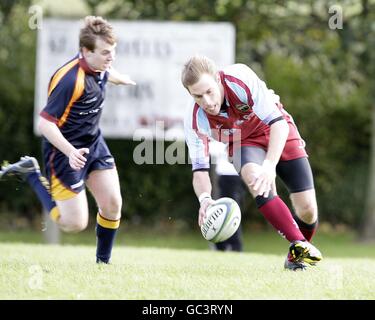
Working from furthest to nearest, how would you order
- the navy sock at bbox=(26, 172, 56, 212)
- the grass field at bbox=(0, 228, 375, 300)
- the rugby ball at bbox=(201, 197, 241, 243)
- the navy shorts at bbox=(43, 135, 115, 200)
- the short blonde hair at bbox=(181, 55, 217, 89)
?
the navy sock at bbox=(26, 172, 56, 212), the navy shorts at bbox=(43, 135, 115, 200), the rugby ball at bbox=(201, 197, 241, 243), the short blonde hair at bbox=(181, 55, 217, 89), the grass field at bbox=(0, 228, 375, 300)

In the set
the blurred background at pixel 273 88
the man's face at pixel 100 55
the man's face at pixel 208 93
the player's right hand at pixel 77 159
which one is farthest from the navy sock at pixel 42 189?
the blurred background at pixel 273 88

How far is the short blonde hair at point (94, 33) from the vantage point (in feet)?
21.9

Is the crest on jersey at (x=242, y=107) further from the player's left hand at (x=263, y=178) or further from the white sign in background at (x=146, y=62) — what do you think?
the white sign in background at (x=146, y=62)

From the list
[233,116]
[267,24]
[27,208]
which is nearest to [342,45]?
[267,24]

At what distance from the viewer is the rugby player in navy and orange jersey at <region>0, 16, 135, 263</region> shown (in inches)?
265

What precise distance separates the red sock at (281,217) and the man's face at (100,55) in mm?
1734

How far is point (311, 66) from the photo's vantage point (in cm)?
1605

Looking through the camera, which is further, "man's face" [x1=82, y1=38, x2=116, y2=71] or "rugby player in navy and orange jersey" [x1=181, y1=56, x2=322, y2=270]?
"man's face" [x1=82, y1=38, x2=116, y2=71]

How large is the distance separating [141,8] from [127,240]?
433 cm

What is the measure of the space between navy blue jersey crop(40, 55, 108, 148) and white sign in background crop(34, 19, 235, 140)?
→ 6577 mm

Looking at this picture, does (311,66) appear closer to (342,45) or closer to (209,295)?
(342,45)

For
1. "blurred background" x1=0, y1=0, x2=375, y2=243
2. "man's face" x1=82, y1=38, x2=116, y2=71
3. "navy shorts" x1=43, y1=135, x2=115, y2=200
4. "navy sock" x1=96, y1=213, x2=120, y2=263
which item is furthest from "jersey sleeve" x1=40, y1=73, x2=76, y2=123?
"blurred background" x1=0, y1=0, x2=375, y2=243

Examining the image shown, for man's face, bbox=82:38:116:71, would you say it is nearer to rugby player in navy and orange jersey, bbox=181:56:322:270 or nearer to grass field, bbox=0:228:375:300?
rugby player in navy and orange jersey, bbox=181:56:322:270
